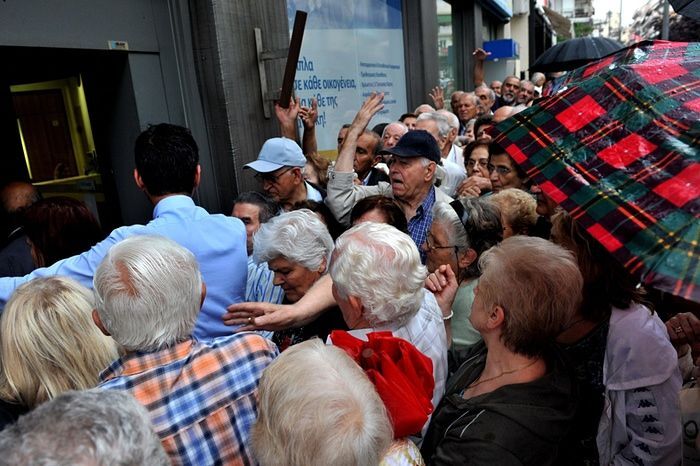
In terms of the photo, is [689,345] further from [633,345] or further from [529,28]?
[529,28]

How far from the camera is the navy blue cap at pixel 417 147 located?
3158 millimetres

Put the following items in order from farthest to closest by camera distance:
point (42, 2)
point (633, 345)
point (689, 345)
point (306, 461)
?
point (42, 2)
point (689, 345)
point (633, 345)
point (306, 461)

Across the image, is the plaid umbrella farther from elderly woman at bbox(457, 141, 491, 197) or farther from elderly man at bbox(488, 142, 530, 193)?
elderly woman at bbox(457, 141, 491, 197)

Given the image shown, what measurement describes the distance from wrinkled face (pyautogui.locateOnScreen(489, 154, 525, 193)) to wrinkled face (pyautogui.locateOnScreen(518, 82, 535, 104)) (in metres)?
6.03

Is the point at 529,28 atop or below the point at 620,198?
atop

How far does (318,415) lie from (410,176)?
2.24 m

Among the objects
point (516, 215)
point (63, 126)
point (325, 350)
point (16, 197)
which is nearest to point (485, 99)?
point (516, 215)

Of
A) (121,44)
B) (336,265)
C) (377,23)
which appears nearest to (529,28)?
(377,23)

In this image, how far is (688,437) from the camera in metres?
1.73

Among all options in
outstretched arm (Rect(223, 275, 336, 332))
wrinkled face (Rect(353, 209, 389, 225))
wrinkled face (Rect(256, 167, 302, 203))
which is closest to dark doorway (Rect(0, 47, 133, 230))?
wrinkled face (Rect(256, 167, 302, 203))

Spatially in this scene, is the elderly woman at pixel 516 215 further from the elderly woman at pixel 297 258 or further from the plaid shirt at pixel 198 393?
the plaid shirt at pixel 198 393

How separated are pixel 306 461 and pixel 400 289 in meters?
0.73

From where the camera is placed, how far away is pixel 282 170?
10.9 ft

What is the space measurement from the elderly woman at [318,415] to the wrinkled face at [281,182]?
2.19m
